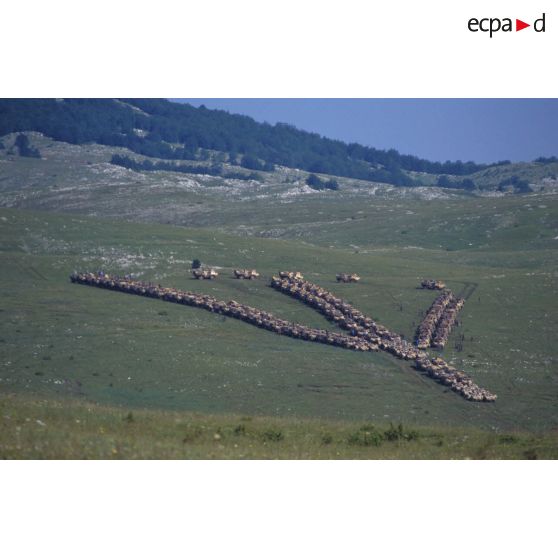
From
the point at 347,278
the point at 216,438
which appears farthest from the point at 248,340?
the point at 216,438

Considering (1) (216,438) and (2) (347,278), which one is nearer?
(1) (216,438)

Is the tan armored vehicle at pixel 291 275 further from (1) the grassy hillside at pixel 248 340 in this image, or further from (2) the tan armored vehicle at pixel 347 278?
(2) the tan armored vehicle at pixel 347 278

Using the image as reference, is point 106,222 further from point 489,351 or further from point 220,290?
point 489,351

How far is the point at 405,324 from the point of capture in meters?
63.2

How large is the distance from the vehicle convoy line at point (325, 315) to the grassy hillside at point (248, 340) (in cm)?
88

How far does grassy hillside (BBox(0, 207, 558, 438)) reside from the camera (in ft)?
152

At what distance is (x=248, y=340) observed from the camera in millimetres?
57344

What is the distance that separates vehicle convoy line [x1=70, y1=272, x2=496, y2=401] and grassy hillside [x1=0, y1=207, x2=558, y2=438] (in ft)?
2.90

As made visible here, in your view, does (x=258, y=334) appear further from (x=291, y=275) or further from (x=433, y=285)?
(x=433, y=285)

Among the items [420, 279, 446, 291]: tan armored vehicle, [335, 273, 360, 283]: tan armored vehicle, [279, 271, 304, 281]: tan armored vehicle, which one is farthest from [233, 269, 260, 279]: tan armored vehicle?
[420, 279, 446, 291]: tan armored vehicle

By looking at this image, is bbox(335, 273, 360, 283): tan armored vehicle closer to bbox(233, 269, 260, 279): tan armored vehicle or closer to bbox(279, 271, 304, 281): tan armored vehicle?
bbox(279, 271, 304, 281): tan armored vehicle

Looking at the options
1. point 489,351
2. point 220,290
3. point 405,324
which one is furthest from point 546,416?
point 220,290

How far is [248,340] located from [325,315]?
8.55 metres

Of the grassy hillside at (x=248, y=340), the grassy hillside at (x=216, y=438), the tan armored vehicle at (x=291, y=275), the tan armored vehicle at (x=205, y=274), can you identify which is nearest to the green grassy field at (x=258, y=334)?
the grassy hillside at (x=248, y=340)
